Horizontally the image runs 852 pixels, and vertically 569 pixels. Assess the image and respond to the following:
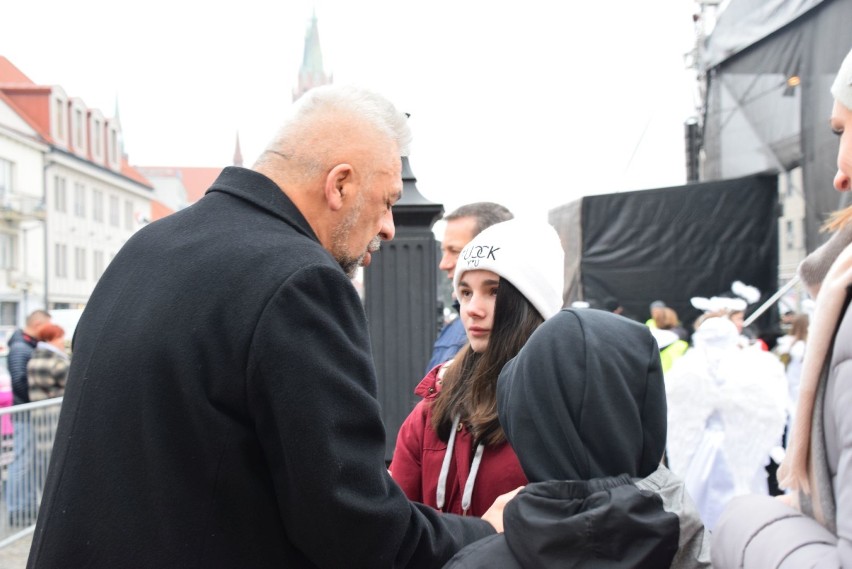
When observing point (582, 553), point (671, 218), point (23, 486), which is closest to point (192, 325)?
point (582, 553)

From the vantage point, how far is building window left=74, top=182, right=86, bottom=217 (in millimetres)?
44938

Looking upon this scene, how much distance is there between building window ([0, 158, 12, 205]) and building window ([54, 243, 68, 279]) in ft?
19.2

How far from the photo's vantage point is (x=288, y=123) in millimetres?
1793

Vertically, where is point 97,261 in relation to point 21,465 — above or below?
above

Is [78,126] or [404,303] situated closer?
[404,303]

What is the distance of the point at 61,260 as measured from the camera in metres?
44.8

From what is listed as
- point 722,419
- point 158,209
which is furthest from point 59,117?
point 722,419

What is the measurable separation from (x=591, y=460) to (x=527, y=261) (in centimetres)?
88

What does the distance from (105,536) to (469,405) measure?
3.27 feet

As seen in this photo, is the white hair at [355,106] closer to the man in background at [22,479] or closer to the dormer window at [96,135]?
the man in background at [22,479]

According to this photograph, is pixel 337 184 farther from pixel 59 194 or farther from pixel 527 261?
pixel 59 194

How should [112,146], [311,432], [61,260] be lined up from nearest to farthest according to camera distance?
[311,432] < [61,260] < [112,146]

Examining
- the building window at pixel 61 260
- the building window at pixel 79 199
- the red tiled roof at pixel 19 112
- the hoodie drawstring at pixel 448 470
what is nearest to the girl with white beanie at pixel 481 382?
the hoodie drawstring at pixel 448 470

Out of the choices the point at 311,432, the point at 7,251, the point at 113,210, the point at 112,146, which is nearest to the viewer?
the point at 311,432
